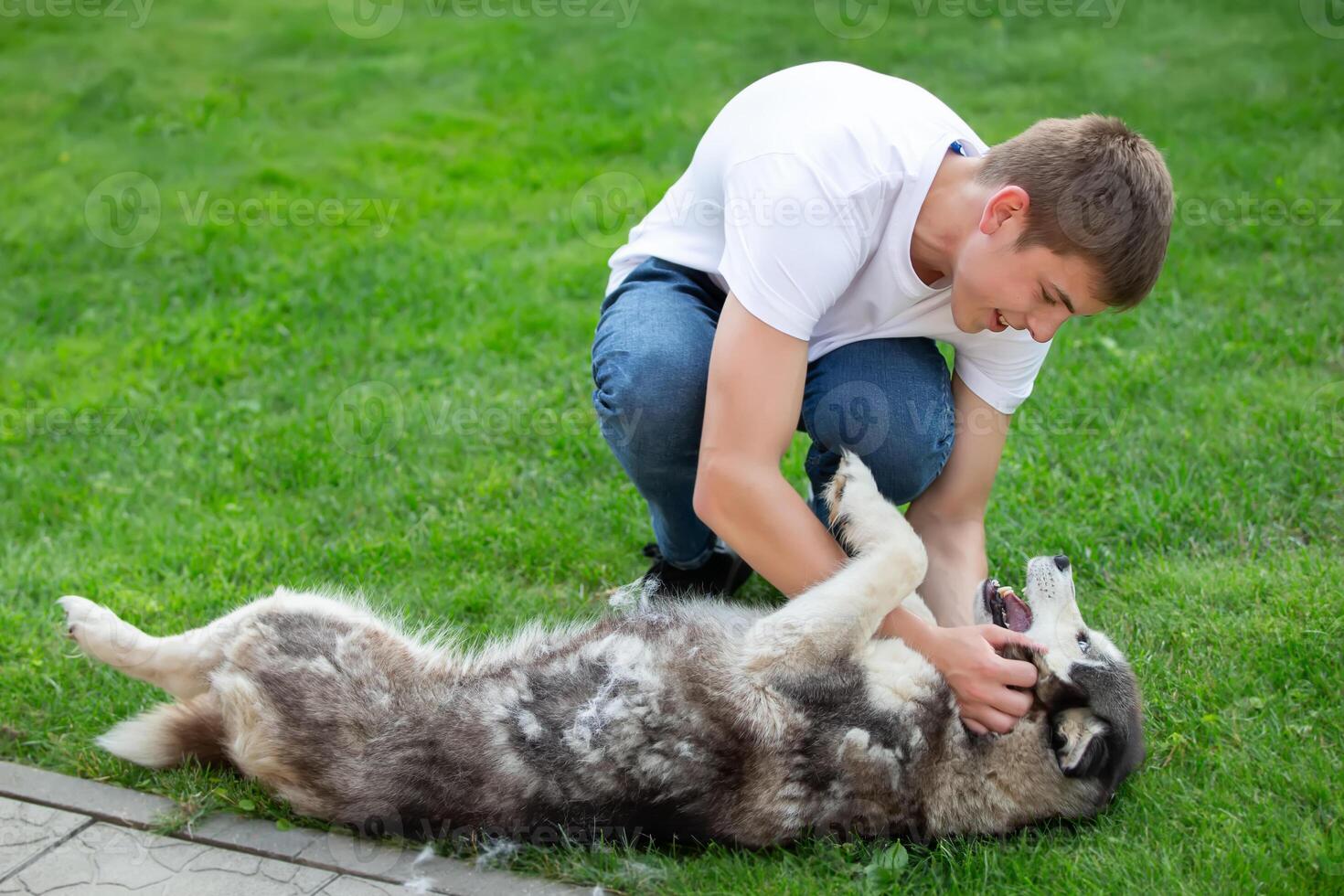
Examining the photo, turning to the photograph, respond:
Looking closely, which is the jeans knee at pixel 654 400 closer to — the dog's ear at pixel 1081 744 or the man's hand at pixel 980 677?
the man's hand at pixel 980 677

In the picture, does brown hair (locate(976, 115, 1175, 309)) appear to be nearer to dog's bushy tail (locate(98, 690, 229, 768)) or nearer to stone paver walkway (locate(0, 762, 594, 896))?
stone paver walkway (locate(0, 762, 594, 896))

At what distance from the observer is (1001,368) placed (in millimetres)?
3113

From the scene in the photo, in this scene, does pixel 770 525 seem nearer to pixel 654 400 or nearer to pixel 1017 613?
pixel 654 400

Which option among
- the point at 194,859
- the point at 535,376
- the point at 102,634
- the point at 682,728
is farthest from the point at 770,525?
the point at 535,376

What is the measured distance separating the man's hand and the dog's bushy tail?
1.78 meters

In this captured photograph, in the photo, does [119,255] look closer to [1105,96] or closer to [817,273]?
[817,273]

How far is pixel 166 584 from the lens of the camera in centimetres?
363

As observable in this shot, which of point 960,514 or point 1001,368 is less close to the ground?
point 1001,368

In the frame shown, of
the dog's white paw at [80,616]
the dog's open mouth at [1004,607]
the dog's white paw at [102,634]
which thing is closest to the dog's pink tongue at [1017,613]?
the dog's open mouth at [1004,607]

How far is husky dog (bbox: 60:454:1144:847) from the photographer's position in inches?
103

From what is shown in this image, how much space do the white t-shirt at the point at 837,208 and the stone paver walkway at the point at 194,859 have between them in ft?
4.88

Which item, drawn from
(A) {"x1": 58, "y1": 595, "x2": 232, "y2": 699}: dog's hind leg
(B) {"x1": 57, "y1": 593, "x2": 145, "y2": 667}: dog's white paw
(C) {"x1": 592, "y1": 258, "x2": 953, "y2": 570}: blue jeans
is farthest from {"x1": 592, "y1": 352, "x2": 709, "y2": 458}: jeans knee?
(B) {"x1": 57, "y1": 593, "x2": 145, "y2": 667}: dog's white paw

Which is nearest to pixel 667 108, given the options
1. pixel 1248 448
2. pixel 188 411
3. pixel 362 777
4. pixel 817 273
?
pixel 188 411

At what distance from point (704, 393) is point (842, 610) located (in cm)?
73
